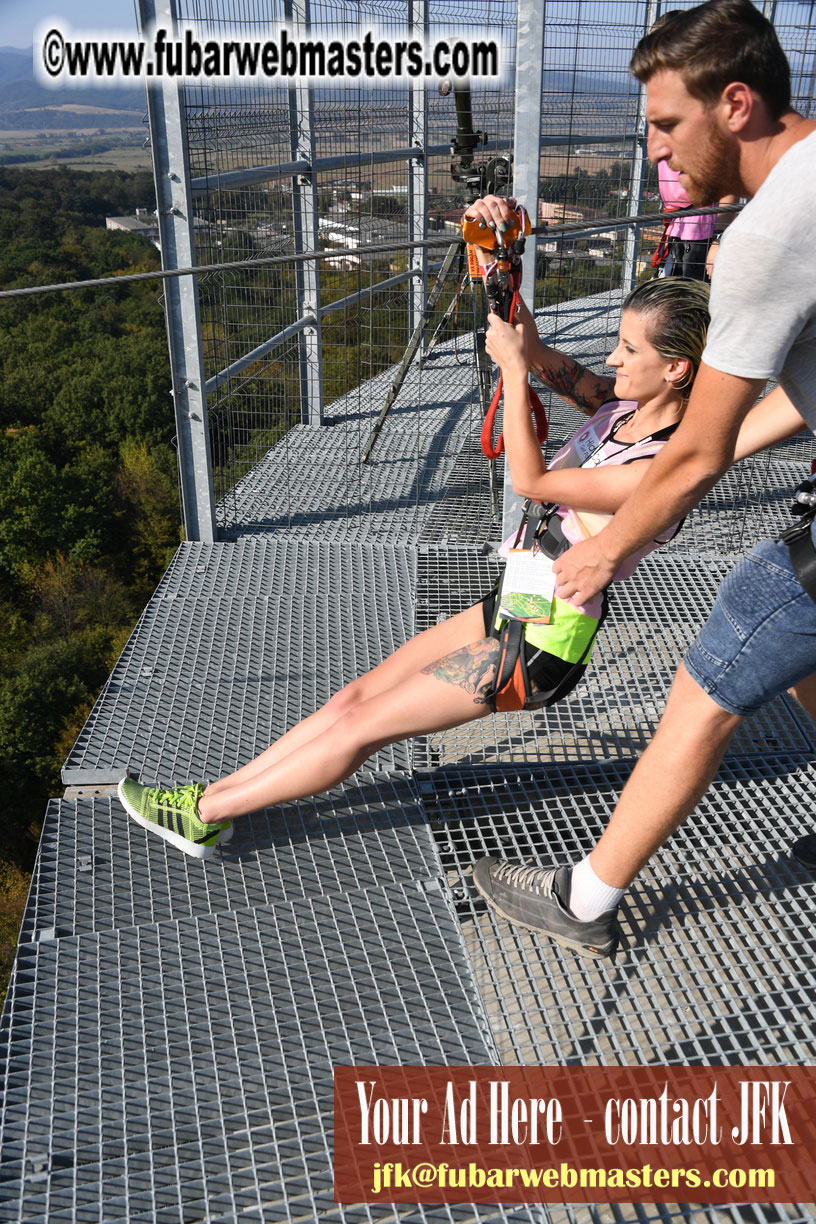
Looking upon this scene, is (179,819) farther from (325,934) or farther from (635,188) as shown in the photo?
(635,188)

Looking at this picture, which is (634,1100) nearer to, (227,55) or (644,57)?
(644,57)

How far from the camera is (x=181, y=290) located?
3420 mm

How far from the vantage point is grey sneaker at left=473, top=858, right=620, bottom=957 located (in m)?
1.90

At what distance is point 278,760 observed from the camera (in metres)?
2.16

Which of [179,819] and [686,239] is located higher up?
Answer: [686,239]

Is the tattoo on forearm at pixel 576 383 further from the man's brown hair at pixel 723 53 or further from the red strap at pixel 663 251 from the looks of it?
the red strap at pixel 663 251

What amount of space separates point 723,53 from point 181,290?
8.11ft

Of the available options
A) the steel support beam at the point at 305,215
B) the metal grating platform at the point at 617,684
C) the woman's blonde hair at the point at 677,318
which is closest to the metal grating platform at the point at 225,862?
the metal grating platform at the point at 617,684

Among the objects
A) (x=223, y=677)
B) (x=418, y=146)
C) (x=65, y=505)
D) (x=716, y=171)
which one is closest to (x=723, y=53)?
(x=716, y=171)

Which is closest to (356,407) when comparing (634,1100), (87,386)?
(634,1100)

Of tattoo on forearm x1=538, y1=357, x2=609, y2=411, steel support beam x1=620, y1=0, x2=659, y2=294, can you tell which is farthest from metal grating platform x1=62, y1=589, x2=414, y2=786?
steel support beam x1=620, y1=0, x2=659, y2=294

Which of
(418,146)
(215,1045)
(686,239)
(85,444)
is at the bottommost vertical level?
(85,444)

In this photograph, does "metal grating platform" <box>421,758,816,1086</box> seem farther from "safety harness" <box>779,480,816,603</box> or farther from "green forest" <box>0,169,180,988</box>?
"green forest" <box>0,169,180,988</box>

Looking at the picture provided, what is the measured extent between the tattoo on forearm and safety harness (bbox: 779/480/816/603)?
70 centimetres
